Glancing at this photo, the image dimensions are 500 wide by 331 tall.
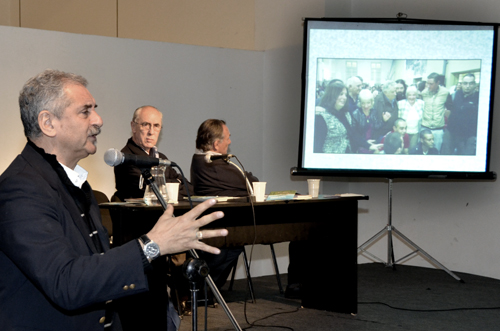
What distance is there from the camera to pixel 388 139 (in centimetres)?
488

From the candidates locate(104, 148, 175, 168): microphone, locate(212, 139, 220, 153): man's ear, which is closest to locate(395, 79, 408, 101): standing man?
locate(212, 139, 220, 153): man's ear

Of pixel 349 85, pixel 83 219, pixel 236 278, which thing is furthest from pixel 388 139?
pixel 83 219

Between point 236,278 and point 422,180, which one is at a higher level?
point 422,180

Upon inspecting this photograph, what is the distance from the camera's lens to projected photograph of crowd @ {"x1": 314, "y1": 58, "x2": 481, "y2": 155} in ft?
15.7

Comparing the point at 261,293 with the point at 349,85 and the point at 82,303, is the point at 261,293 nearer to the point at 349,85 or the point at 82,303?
the point at 349,85

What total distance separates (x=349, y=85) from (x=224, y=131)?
1331 mm

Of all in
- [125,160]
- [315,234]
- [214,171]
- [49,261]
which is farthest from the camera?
[214,171]

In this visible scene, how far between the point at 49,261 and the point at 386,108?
4.04m

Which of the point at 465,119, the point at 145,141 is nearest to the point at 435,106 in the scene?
the point at 465,119

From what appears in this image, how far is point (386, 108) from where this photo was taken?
193 inches

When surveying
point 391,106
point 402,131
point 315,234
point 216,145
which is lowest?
point 315,234

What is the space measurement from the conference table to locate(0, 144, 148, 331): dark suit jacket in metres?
1.67

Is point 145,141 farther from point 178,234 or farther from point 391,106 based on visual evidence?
point 178,234

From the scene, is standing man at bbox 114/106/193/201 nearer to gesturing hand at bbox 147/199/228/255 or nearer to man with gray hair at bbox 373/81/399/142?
man with gray hair at bbox 373/81/399/142
